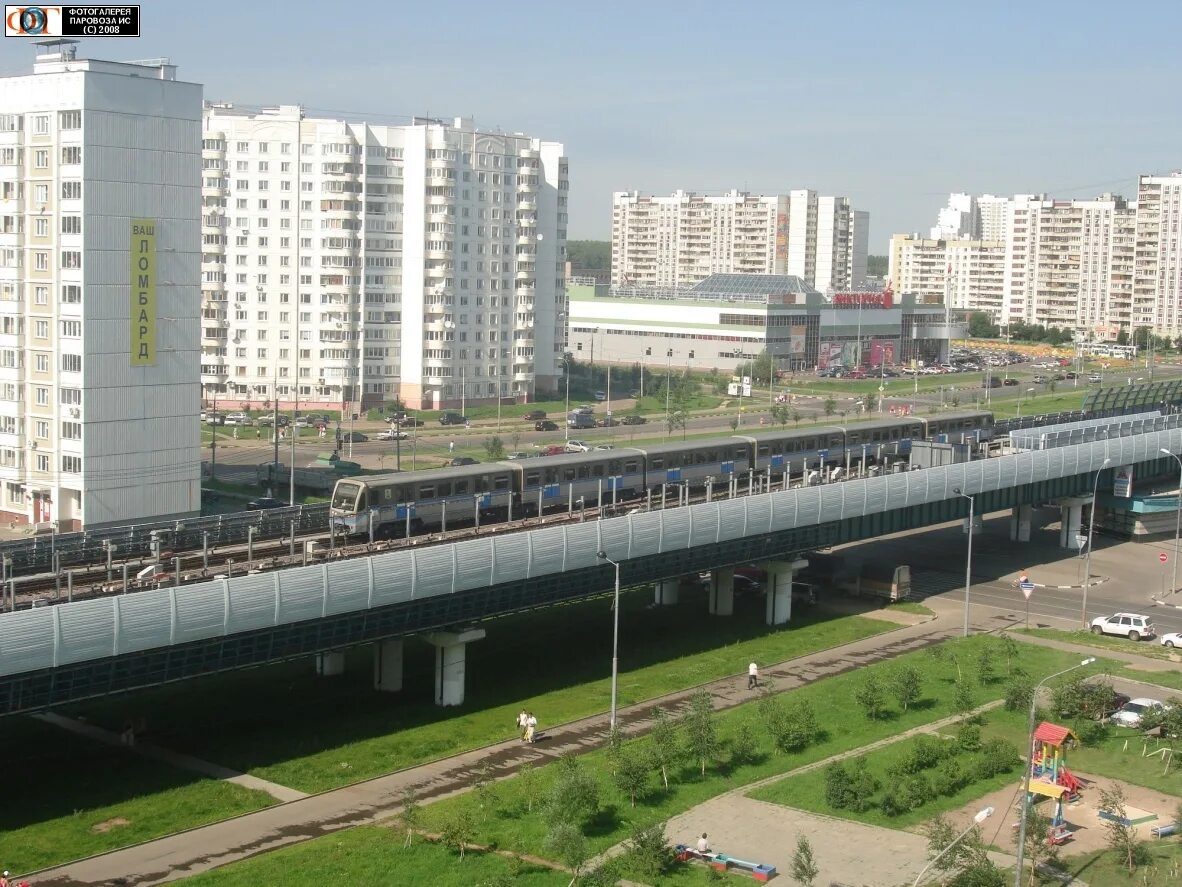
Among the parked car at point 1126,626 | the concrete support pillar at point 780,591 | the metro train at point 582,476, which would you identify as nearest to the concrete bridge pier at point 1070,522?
the metro train at point 582,476

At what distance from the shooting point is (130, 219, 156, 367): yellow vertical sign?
6600 centimetres

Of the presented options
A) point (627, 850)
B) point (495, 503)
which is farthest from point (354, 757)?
point (495, 503)

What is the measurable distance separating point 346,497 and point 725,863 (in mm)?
23162

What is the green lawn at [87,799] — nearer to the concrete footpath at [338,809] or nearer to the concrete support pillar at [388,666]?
the concrete footpath at [338,809]

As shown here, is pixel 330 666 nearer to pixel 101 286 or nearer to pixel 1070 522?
pixel 101 286

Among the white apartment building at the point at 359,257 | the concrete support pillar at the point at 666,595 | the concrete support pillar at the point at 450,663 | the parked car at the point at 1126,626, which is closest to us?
the concrete support pillar at the point at 450,663

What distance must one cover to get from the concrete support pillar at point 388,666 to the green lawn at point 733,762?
8.44m

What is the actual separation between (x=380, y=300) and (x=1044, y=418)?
177 ft

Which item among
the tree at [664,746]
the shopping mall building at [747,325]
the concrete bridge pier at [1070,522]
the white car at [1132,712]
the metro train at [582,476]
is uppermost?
the shopping mall building at [747,325]

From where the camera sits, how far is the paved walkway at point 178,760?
126 feet

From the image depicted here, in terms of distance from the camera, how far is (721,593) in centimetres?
6175

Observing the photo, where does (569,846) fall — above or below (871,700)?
above

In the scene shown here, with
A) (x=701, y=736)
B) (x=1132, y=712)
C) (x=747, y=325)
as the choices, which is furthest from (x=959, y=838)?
(x=747, y=325)

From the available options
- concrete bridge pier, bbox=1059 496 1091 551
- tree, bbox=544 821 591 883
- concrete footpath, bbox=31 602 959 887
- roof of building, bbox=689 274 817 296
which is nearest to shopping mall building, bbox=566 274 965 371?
roof of building, bbox=689 274 817 296
